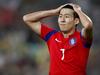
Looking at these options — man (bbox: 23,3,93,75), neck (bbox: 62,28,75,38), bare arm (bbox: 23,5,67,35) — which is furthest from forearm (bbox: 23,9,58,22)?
neck (bbox: 62,28,75,38)

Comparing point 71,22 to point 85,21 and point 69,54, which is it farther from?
point 69,54

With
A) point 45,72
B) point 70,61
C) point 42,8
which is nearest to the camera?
point 70,61

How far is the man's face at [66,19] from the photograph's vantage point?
24.9ft

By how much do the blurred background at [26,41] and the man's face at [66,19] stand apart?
14.7 ft

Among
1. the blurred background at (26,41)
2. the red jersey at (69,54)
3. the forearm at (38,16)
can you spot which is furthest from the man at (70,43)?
the blurred background at (26,41)

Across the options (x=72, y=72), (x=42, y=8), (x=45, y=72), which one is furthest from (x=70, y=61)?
(x=42, y=8)

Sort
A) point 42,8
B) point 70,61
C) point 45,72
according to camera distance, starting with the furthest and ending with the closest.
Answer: point 42,8, point 45,72, point 70,61

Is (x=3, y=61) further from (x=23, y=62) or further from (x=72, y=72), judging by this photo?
(x=72, y=72)

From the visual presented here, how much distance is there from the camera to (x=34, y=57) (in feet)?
41.6

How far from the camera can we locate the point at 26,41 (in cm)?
1295

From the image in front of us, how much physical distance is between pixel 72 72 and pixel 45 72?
4.64m

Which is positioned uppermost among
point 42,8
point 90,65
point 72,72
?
point 72,72

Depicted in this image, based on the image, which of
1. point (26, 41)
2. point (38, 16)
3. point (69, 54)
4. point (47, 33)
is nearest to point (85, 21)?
point (69, 54)

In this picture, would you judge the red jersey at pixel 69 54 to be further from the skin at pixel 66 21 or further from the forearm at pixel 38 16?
the forearm at pixel 38 16
